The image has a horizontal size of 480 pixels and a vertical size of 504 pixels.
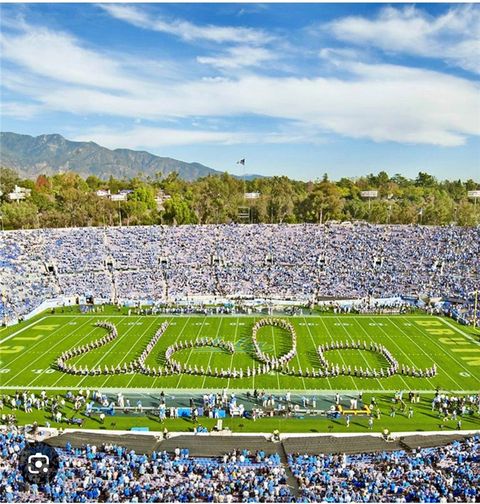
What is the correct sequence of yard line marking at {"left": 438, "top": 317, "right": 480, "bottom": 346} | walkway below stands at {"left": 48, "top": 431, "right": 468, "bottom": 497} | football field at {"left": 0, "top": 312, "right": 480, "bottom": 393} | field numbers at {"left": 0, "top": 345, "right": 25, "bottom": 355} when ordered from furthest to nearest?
yard line marking at {"left": 438, "top": 317, "right": 480, "bottom": 346} < field numbers at {"left": 0, "top": 345, "right": 25, "bottom": 355} < football field at {"left": 0, "top": 312, "right": 480, "bottom": 393} < walkway below stands at {"left": 48, "top": 431, "right": 468, "bottom": 497}

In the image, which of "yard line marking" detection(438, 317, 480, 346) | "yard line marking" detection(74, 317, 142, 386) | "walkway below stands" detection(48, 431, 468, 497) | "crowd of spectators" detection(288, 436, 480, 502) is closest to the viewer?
"crowd of spectators" detection(288, 436, 480, 502)

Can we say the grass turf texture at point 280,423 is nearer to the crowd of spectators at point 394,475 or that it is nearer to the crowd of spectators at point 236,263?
the crowd of spectators at point 394,475

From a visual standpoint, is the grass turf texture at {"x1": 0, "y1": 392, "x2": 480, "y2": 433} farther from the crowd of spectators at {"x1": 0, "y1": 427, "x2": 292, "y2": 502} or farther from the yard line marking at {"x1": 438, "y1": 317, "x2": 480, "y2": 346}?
the yard line marking at {"x1": 438, "y1": 317, "x2": 480, "y2": 346}

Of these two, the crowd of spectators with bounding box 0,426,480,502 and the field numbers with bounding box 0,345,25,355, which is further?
the field numbers with bounding box 0,345,25,355

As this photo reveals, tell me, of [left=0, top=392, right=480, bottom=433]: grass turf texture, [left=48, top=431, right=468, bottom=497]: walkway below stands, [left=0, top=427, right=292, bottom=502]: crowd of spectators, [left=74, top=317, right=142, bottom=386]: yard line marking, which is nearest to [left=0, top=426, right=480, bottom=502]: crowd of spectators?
[left=0, top=427, right=292, bottom=502]: crowd of spectators

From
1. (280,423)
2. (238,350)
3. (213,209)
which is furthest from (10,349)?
(213,209)

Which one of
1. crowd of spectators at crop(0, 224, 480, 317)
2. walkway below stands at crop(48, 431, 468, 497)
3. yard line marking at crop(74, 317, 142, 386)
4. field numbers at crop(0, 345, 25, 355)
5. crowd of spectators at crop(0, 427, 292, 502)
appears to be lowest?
field numbers at crop(0, 345, 25, 355)

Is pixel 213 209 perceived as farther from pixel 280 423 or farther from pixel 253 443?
pixel 253 443
